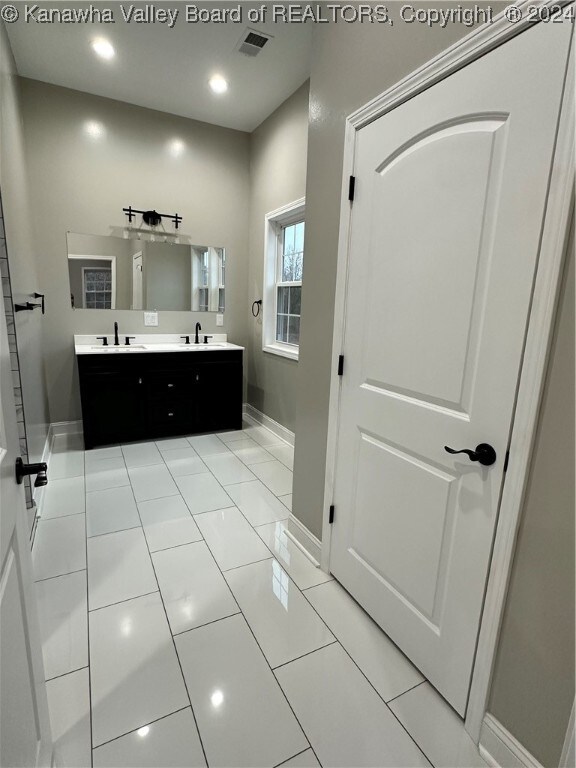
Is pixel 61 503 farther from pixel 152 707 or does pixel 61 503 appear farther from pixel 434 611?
pixel 434 611

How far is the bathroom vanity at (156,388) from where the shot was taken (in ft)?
11.2

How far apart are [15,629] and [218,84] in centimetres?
382

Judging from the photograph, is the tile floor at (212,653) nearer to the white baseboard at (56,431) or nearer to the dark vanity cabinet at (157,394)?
the white baseboard at (56,431)

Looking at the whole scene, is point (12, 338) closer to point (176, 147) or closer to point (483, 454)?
point (483, 454)

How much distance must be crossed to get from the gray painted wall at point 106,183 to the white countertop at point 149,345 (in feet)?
0.21

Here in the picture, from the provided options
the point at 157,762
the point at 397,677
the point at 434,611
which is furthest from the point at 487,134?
the point at 157,762

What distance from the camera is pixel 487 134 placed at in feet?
3.62

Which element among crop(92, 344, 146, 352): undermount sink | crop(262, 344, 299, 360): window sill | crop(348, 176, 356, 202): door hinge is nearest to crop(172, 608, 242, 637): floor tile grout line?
crop(348, 176, 356, 202): door hinge

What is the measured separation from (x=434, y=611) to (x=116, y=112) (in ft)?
14.6

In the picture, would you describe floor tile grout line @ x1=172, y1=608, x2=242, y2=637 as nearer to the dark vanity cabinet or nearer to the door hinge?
the door hinge

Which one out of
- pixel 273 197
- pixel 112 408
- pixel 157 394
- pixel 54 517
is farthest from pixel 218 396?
pixel 273 197

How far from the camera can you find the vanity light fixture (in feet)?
8.80

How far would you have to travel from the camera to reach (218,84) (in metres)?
3.17

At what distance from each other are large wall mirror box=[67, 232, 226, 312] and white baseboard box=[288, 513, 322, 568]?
2.72 meters
